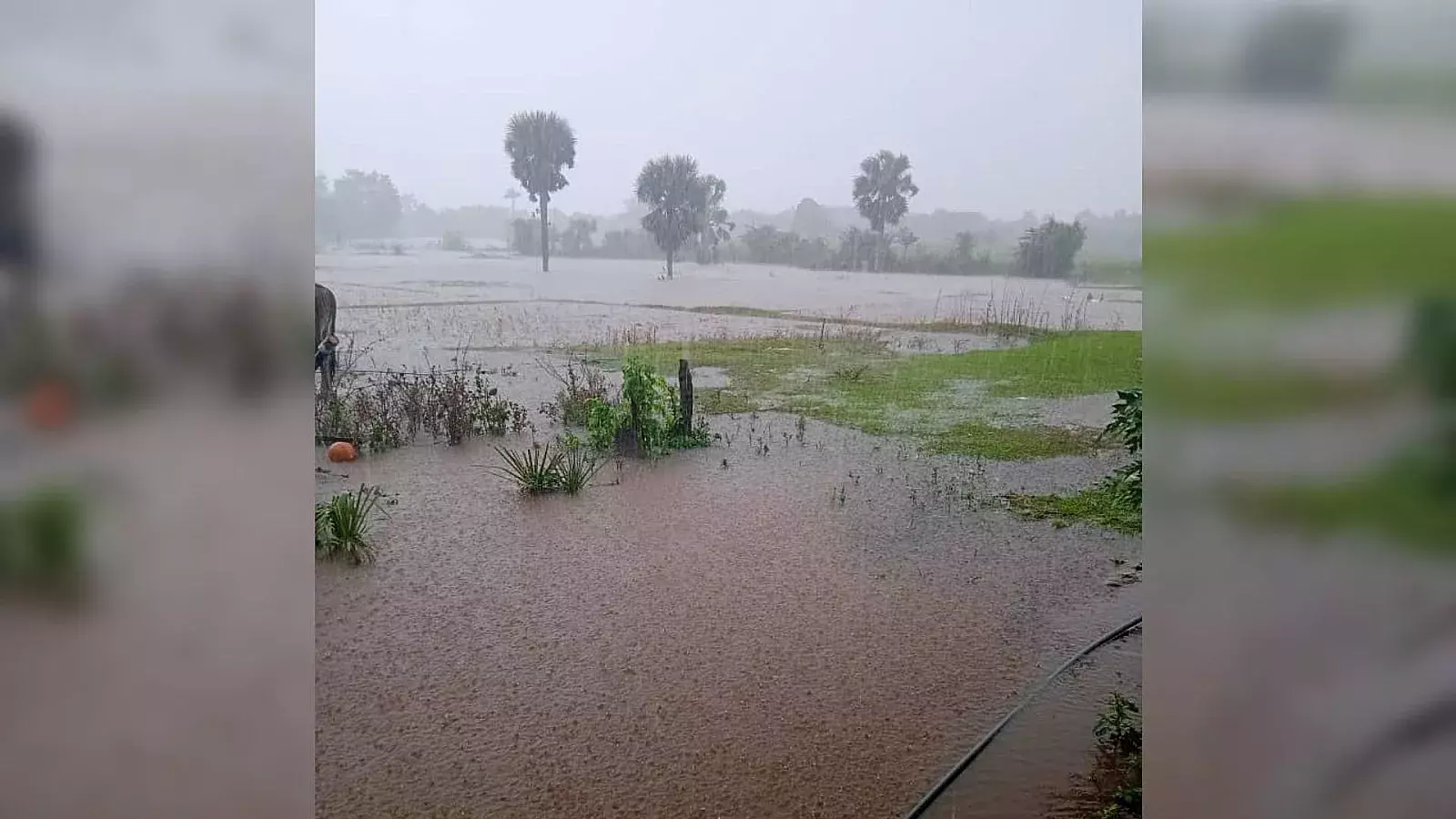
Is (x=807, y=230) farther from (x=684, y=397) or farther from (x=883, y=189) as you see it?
(x=684, y=397)

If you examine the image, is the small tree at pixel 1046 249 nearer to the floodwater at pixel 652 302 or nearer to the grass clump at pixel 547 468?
the floodwater at pixel 652 302

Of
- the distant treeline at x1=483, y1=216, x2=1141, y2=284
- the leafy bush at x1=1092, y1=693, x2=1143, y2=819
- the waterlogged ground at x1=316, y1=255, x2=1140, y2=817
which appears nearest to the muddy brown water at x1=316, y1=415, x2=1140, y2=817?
the waterlogged ground at x1=316, y1=255, x2=1140, y2=817

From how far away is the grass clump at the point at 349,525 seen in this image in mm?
1988

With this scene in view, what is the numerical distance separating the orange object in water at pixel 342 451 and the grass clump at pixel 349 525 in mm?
63

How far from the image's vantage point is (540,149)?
2.09 m

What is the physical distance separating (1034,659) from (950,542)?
0.95 ft

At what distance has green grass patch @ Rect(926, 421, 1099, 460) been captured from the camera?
7.09 ft
